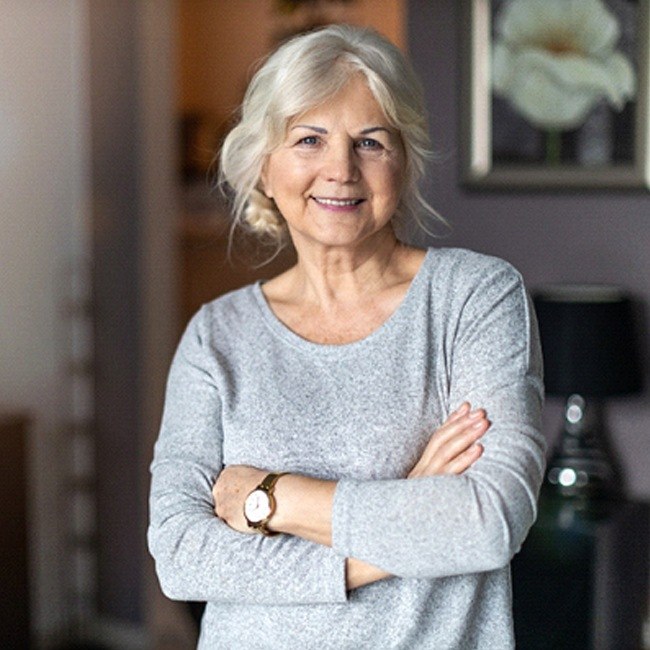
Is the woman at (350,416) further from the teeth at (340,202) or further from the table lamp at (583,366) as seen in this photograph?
the table lamp at (583,366)

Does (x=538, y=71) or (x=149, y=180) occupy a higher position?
(x=538, y=71)

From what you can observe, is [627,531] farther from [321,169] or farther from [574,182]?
[321,169]

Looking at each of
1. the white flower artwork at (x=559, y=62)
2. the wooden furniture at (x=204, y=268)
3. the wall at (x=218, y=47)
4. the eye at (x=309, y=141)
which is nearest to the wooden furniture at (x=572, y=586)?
the white flower artwork at (x=559, y=62)

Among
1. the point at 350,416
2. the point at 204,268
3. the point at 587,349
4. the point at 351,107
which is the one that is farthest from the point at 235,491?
the point at 204,268

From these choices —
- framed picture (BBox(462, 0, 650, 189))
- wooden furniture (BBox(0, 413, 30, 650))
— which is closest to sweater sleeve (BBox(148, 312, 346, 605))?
framed picture (BBox(462, 0, 650, 189))

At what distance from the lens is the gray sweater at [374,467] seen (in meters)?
1.35

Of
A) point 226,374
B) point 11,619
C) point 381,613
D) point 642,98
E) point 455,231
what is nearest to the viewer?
point 381,613

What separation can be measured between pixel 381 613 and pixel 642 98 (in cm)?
206

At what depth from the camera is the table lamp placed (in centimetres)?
297

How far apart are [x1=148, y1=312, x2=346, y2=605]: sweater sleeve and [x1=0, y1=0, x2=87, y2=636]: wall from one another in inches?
84.1

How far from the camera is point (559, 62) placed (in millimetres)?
3182

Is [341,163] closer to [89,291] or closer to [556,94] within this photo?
[556,94]

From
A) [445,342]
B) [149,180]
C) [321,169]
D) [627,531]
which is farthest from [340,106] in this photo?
[149,180]

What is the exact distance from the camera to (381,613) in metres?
1.45
